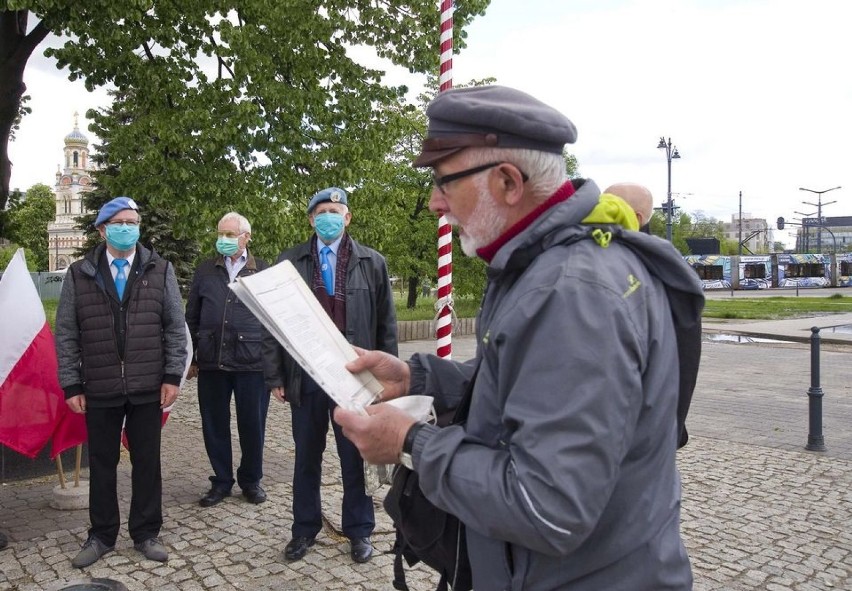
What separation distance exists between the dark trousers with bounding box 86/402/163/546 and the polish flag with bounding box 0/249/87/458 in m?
0.77

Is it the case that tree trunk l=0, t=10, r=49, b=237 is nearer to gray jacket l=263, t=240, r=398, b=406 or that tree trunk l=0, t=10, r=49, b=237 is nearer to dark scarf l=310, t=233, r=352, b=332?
gray jacket l=263, t=240, r=398, b=406

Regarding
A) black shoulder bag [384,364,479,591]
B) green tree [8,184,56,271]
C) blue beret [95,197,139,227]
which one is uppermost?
green tree [8,184,56,271]

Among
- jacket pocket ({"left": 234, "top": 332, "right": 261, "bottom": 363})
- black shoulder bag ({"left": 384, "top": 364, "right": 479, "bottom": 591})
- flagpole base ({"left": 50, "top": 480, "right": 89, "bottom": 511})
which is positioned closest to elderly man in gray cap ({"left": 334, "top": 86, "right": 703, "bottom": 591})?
black shoulder bag ({"left": 384, "top": 364, "right": 479, "bottom": 591})

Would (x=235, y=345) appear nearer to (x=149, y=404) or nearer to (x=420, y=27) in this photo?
(x=149, y=404)

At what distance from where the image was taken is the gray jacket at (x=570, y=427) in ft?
4.57

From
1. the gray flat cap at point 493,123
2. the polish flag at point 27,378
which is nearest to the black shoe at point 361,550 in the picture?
the polish flag at point 27,378

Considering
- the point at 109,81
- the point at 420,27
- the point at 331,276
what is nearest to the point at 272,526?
the point at 331,276

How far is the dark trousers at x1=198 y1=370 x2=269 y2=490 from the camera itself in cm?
599

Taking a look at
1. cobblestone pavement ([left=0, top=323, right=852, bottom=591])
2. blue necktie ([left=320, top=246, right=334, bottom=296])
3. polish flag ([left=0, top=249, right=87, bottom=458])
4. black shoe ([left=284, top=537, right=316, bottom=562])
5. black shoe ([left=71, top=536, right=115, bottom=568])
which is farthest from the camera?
polish flag ([left=0, top=249, right=87, bottom=458])

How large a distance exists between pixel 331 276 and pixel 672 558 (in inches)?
141

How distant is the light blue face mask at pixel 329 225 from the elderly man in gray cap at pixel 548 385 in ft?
10.3

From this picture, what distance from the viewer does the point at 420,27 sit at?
40.9ft

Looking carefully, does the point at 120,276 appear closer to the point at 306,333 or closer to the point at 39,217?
the point at 306,333

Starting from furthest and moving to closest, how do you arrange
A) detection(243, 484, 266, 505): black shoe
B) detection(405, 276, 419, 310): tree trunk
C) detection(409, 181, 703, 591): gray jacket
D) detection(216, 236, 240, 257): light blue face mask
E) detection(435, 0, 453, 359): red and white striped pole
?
detection(405, 276, 419, 310): tree trunk, detection(216, 236, 240, 257): light blue face mask, detection(243, 484, 266, 505): black shoe, detection(435, 0, 453, 359): red and white striped pole, detection(409, 181, 703, 591): gray jacket
